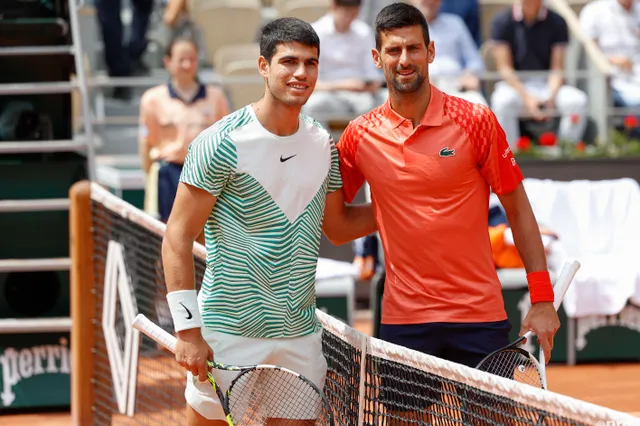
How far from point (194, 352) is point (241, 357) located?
202mm

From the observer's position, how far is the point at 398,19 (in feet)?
12.4

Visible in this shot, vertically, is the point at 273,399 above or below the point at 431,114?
below

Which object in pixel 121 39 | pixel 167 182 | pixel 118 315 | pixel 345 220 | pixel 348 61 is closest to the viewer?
pixel 345 220

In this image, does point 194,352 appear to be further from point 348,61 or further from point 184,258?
point 348,61

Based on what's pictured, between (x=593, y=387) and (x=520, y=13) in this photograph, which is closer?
(x=593, y=387)

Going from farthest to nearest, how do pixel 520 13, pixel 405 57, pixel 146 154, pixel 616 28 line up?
pixel 616 28 → pixel 520 13 → pixel 146 154 → pixel 405 57

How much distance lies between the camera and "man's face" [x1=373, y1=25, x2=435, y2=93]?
3.78 meters

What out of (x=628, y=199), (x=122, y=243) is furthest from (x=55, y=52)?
(x=628, y=199)

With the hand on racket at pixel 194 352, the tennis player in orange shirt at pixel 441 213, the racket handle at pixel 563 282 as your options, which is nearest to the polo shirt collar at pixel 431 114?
the tennis player in orange shirt at pixel 441 213

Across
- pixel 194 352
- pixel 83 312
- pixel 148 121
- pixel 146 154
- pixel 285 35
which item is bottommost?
pixel 83 312

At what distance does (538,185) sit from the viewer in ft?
28.2

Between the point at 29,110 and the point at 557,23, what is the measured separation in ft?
17.7

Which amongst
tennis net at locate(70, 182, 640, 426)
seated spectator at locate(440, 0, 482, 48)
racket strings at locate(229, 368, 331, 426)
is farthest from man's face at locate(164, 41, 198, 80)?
racket strings at locate(229, 368, 331, 426)

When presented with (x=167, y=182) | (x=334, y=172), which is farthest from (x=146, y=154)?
(x=334, y=172)
